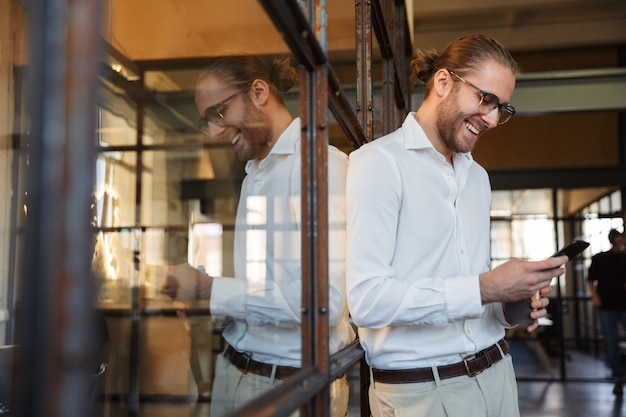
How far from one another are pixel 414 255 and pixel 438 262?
6 centimetres

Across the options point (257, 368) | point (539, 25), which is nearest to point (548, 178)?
point (539, 25)

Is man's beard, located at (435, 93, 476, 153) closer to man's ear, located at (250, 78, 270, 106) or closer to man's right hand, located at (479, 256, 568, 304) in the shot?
man's right hand, located at (479, 256, 568, 304)

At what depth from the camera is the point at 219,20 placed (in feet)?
6.08

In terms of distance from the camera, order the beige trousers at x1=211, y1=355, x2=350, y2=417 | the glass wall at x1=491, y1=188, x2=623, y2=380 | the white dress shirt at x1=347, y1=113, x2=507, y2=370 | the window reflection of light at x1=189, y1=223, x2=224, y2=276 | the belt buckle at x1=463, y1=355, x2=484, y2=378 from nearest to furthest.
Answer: the beige trousers at x1=211, y1=355, x2=350, y2=417 → the window reflection of light at x1=189, y1=223, x2=224, y2=276 → the white dress shirt at x1=347, y1=113, x2=507, y2=370 → the belt buckle at x1=463, y1=355, x2=484, y2=378 → the glass wall at x1=491, y1=188, x2=623, y2=380

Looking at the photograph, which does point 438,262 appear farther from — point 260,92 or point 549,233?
point 549,233

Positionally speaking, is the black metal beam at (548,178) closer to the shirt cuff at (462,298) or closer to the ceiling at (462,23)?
the ceiling at (462,23)

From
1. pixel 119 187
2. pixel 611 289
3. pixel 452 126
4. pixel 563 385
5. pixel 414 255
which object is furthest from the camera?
pixel 563 385

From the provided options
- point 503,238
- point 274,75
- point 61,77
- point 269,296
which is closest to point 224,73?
point 274,75

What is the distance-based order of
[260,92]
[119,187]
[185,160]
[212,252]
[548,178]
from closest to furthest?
[260,92] → [212,252] → [185,160] → [119,187] → [548,178]

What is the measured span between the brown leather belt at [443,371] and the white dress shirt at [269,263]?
1.40ft

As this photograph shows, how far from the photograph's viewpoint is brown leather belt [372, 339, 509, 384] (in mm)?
1372

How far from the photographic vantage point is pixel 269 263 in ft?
3.17

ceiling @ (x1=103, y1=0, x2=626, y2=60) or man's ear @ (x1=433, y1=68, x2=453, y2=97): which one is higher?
ceiling @ (x1=103, y1=0, x2=626, y2=60)

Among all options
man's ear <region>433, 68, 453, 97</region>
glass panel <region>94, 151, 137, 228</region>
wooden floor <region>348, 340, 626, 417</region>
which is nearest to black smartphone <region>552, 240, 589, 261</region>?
man's ear <region>433, 68, 453, 97</region>
